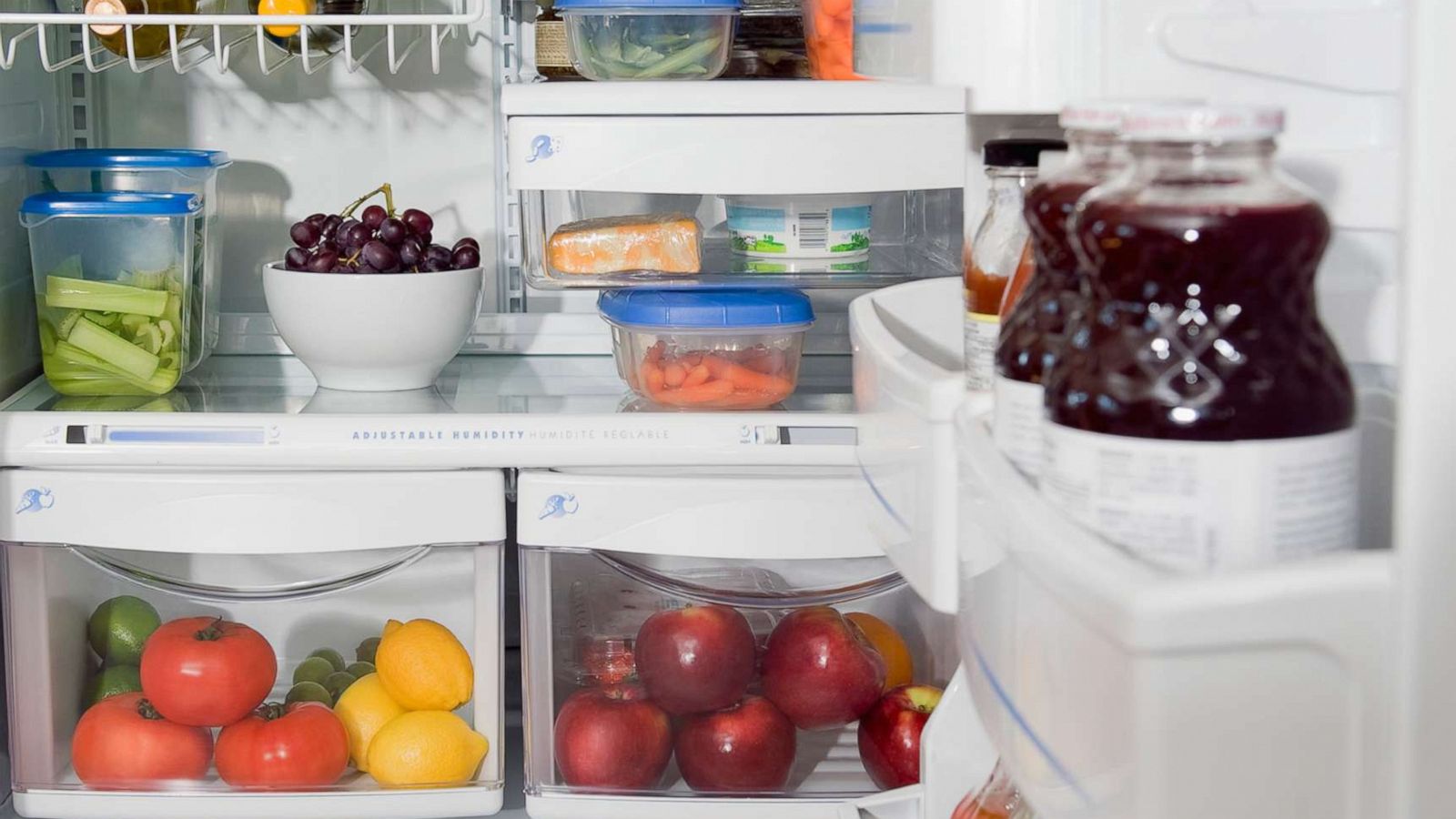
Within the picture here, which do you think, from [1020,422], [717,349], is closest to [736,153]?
[717,349]

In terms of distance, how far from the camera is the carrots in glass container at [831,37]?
4.45 ft

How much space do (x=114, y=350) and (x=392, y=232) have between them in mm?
306

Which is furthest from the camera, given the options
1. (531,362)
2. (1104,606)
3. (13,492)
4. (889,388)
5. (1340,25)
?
(531,362)

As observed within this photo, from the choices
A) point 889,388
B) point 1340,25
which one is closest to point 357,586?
point 889,388

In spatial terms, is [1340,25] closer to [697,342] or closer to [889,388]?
[889,388]

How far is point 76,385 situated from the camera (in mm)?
1551

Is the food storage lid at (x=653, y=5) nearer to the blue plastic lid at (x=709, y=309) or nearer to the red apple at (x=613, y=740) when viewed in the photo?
the blue plastic lid at (x=709, y=309)

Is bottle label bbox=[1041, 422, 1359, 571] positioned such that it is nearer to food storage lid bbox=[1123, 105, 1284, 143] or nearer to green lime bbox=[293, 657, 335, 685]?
food storage lid bbox=[1123, 105, 1284, 143]

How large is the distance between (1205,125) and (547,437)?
1.04 m

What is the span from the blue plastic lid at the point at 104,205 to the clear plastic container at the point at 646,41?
45cm

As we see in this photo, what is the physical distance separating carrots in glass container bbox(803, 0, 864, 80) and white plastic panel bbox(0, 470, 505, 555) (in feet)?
1.75

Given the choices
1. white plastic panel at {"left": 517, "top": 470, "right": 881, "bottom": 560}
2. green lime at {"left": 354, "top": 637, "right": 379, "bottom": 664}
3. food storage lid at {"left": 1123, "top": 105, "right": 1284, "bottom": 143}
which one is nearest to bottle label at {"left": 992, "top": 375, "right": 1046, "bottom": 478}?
food storage lid at {"left": 1123, "top": 105, "right": 1284, "bottom": 143}

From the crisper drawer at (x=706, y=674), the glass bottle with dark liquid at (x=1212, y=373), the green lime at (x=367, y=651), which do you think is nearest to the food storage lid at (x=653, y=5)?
the crisper drawer at (x=706, y=674)

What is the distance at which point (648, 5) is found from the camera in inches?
54.4
